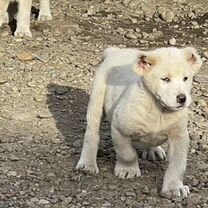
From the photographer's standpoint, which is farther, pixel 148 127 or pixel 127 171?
pixel 127 171

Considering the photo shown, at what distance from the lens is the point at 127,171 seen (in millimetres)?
5441

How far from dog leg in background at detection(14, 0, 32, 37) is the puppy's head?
161 inches

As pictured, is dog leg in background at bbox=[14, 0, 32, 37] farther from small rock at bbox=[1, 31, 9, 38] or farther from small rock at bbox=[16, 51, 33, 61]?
small rock at bbox=[16, 51, 33, 61]

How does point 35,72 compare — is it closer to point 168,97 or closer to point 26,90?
point 26,90

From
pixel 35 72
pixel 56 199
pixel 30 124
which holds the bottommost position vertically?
pixel 56 199

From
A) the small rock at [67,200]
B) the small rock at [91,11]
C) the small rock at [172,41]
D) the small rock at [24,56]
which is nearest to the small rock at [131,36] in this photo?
the small rock at [172,41]

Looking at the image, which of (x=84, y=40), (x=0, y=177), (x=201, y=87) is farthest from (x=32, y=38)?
(x=0, y=177)

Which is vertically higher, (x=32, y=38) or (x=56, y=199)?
(x=32, y=38)

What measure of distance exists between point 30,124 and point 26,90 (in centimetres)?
86

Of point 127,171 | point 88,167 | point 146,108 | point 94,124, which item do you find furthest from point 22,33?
point 146,108

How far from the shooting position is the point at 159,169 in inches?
225

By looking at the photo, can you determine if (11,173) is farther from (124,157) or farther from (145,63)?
(145,63)

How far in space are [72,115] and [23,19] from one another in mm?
2627

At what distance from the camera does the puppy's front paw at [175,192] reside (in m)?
5.20
